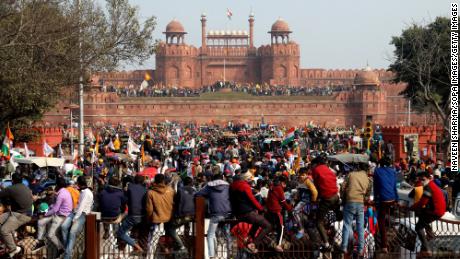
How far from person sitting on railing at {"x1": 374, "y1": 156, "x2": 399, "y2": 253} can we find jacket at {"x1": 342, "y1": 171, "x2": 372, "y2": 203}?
5.4 inches

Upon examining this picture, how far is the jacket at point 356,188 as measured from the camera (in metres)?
8.99

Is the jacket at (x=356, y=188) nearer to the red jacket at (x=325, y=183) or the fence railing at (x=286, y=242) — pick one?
the red jacket at (x=325, y=183)

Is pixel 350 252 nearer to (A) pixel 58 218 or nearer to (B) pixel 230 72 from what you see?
(A) pixel 58 218

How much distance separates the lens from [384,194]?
9102mm

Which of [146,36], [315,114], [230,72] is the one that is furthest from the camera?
[230,72]

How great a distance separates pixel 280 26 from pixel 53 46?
187 feet

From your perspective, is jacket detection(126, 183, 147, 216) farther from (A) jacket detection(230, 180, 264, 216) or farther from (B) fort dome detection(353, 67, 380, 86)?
(B) fort dome detection(353, 67, 380, 86)

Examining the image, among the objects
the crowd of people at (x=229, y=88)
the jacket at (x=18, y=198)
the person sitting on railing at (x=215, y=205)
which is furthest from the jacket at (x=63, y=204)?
the crowd of people at (x=229, y=88)

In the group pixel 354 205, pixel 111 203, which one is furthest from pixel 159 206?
pixel 354 205

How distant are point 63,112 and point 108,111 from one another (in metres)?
3.34

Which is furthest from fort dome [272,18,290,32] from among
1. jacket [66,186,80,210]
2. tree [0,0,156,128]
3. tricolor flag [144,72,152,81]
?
jacket [66,186,80,210]

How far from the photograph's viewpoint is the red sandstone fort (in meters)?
57.8

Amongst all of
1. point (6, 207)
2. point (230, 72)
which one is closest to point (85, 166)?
point (6, 207)

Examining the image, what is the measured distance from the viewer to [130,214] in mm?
8969
